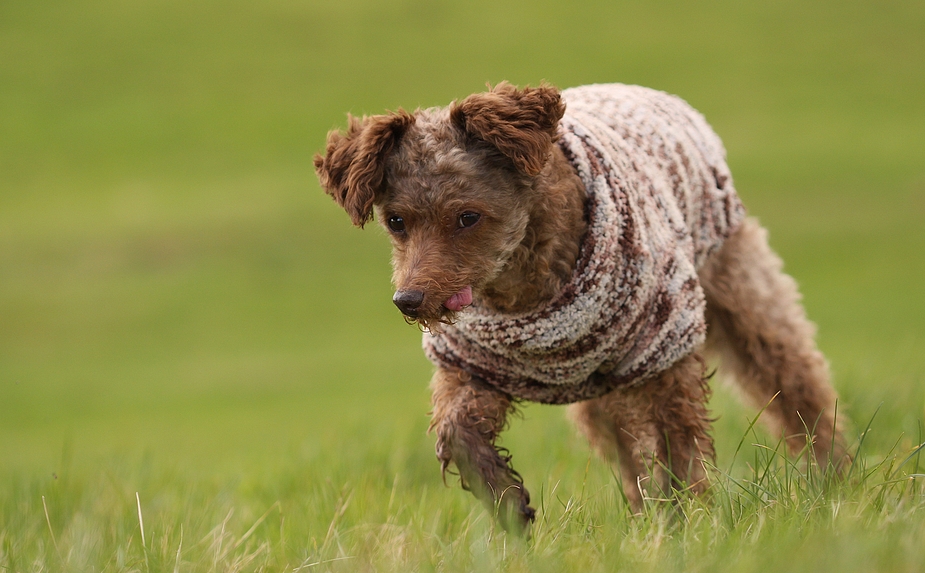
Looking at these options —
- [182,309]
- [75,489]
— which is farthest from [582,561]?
[182,309]

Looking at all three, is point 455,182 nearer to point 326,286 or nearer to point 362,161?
point 362,161

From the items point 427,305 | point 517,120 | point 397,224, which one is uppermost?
point 517,120

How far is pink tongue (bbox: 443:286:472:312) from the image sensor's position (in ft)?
10.7

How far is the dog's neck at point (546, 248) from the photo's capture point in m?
3.50

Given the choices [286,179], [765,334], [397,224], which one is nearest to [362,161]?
[397,224]

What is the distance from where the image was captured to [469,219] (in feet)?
10.9

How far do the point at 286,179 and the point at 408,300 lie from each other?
12.5 meters

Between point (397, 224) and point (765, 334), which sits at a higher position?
point (397, 224)

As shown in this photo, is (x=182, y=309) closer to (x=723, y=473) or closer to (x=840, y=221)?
(x=840, y=221)

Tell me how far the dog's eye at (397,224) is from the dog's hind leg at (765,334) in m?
1.51

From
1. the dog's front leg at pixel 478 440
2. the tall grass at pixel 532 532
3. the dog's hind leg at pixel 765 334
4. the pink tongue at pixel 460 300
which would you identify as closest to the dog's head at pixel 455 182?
the pink tongue at pixel 460 300

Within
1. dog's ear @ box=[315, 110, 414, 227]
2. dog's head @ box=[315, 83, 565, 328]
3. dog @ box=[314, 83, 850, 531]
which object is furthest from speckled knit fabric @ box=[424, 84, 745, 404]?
dog's ear @ box=[315, 110, 414, 227]

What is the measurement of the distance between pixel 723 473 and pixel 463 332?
1035 millimetres

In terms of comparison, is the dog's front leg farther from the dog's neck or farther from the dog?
the dog's neck
